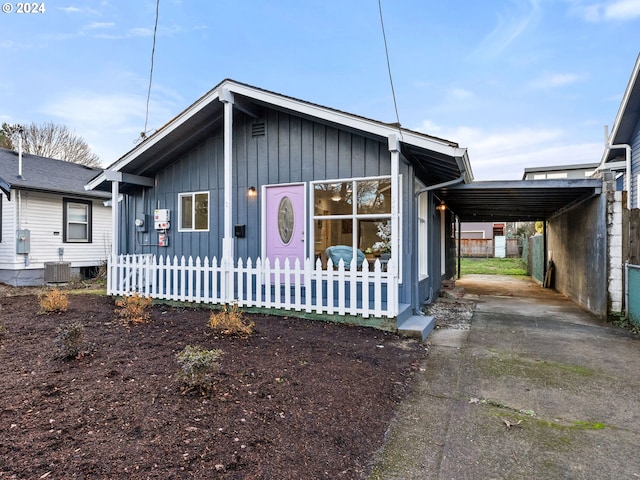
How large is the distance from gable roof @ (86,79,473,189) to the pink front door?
1387mm

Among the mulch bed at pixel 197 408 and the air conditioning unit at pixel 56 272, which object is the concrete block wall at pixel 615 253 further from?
the air conditioning unit at pixel 56 272

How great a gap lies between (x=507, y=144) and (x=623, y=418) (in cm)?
1868

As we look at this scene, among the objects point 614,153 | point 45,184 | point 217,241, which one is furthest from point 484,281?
point 45,184

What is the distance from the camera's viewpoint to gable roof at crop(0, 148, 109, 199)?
10547 millimetres

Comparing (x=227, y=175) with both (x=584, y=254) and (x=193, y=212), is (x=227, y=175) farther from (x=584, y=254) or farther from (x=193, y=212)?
(x=584, y=254)

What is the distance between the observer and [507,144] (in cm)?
1886

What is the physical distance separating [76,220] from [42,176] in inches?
65.6

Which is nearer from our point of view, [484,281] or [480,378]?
[480,378]

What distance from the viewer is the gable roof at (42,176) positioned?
10.5 metres

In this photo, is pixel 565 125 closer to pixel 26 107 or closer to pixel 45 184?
pixel 45 184

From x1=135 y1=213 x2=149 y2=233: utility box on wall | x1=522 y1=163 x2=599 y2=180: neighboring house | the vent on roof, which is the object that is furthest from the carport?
x1=522 y1=163 x2=599 y2=180: neighboring house

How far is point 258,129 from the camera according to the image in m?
6.89

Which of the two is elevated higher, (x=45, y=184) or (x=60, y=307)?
(x=45, y=184)

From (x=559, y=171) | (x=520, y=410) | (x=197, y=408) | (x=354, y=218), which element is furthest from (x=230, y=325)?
(x=559, y=171)
